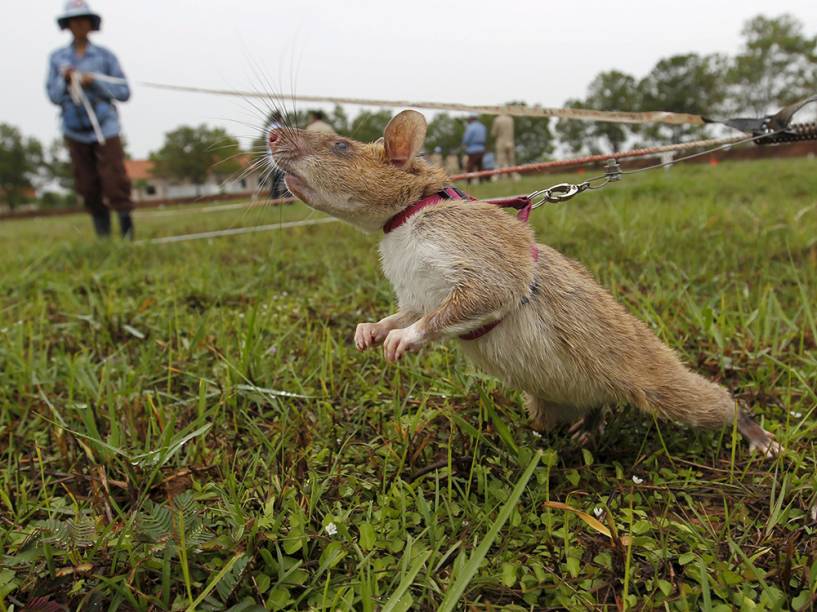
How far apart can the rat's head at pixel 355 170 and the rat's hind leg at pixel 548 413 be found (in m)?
0.82

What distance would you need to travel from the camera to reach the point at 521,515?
154 cm

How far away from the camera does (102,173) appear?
19.7 feet

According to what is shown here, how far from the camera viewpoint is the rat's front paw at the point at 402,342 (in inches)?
56.9

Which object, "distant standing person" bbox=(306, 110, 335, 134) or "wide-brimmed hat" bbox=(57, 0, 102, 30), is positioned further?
"wide-brimmed hat" bbox=(57, 0, 102, 30)

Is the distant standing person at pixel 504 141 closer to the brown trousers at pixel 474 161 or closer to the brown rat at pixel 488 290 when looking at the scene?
the brown trousers at pixel 474 161

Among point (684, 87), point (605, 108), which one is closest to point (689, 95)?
point (684, 87)

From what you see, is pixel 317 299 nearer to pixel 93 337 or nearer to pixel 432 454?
pixel 93 337

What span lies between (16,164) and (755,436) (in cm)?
7682

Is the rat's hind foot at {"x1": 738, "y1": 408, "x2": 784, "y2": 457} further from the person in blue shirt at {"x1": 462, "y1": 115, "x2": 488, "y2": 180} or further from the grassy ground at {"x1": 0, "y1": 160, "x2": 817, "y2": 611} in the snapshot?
the person in blue shirt at {"x1": 462, "y1": 115, "x2": 488, "y2": 180}

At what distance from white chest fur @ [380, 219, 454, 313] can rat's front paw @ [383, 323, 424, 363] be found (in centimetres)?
17

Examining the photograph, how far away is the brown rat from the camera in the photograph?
1.58m

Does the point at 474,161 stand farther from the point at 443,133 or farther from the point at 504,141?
the point at 443,133

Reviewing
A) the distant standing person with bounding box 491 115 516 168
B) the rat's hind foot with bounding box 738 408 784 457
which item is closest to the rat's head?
the rat's hind foot with bounding box 738 408 784 457

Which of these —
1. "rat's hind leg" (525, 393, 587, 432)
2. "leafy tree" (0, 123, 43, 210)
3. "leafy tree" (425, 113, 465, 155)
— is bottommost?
"rat's hind leg" (525, 393, 587, 432)
